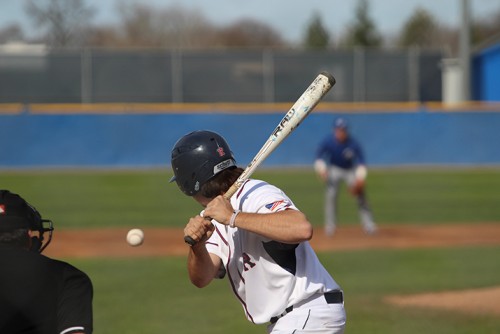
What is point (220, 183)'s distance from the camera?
4.54 m

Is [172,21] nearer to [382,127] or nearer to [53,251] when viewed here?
[382,127]

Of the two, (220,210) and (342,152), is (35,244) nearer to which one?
(220,210)

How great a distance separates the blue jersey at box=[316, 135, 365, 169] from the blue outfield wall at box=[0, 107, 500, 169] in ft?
53.6

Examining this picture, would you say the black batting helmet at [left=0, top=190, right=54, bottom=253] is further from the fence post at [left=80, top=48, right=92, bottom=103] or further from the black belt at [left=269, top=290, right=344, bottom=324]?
the fence post at [left=80, top=48, right=92, bottom=103]

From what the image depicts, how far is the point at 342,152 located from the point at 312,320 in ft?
42.3

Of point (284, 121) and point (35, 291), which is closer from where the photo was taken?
point (35, 291)

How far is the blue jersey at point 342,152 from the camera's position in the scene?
17047mm

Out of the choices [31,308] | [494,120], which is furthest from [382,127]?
[31,308]

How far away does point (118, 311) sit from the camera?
10008 mm

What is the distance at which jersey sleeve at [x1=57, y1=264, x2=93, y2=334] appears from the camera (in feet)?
10.7

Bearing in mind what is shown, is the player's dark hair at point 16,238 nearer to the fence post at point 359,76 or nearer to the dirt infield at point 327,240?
the dirt infield at point 327,240

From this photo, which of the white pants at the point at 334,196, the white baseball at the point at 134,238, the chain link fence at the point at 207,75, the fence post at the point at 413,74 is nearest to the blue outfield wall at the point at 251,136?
the chain link fence at the point at 207,75

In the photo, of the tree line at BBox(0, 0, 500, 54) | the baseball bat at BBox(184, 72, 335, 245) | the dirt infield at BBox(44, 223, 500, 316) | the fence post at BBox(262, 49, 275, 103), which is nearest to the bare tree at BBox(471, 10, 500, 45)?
the tree line at BBox(0, 0, 500, 54)

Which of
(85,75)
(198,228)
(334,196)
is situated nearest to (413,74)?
(85,75)
